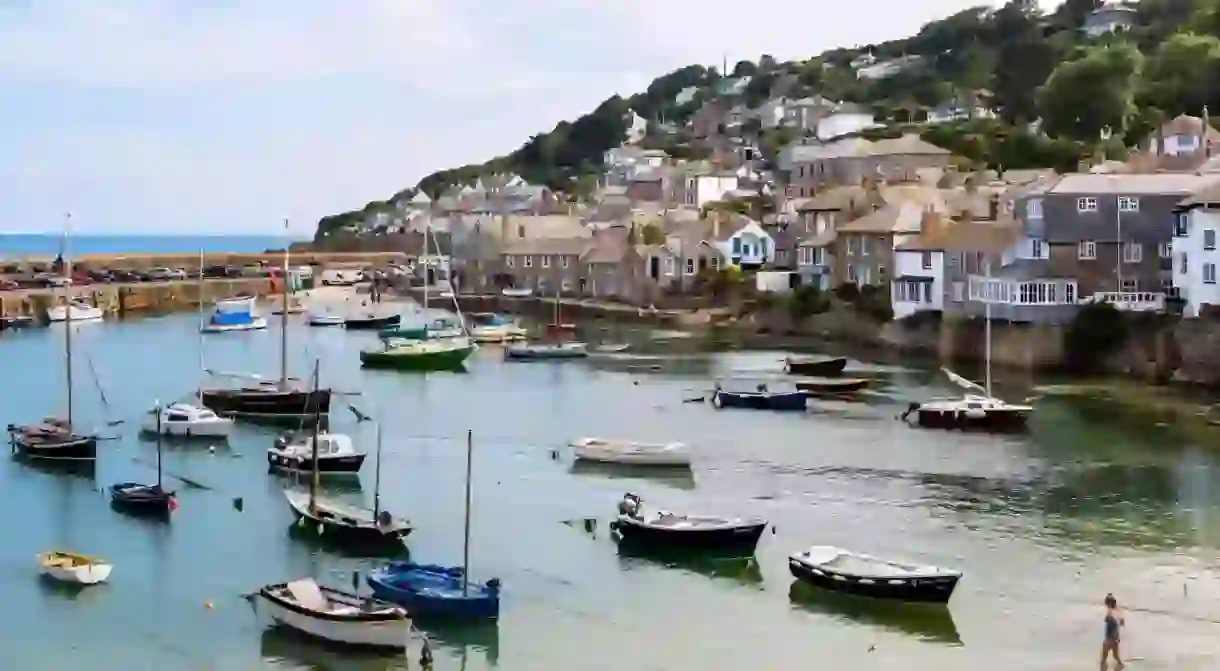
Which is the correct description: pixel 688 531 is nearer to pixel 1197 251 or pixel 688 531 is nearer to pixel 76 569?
pixel 76 569

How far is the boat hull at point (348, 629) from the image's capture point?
71.7 ft

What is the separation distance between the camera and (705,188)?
10806cm

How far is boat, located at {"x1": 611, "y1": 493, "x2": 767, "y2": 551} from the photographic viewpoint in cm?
2766

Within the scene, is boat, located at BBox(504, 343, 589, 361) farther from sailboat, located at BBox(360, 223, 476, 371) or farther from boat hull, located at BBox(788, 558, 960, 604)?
boat hull, located at BBox(788, 558, 960, 604)

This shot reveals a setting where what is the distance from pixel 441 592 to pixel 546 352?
37.4 meters

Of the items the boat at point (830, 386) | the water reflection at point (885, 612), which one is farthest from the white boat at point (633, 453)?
the boat at point (830, 386)

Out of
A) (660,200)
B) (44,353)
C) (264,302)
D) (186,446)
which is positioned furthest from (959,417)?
(660,200)

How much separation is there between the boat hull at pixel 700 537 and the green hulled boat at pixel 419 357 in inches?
1210

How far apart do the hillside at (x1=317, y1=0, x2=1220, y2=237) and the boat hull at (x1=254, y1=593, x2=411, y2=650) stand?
65.8m

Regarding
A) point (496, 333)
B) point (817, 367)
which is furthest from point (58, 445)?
point (496, 333)

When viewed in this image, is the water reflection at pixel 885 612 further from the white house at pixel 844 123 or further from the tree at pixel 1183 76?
the white house at pixel 844 123

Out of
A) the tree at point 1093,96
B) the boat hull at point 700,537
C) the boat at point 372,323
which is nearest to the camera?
the boat hull at point 700,537

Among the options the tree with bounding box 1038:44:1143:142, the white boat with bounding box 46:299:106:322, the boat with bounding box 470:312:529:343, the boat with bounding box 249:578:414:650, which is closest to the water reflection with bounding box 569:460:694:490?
the boat with bounding box 249:578:414:650

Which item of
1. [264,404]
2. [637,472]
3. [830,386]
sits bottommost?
[637,472]
